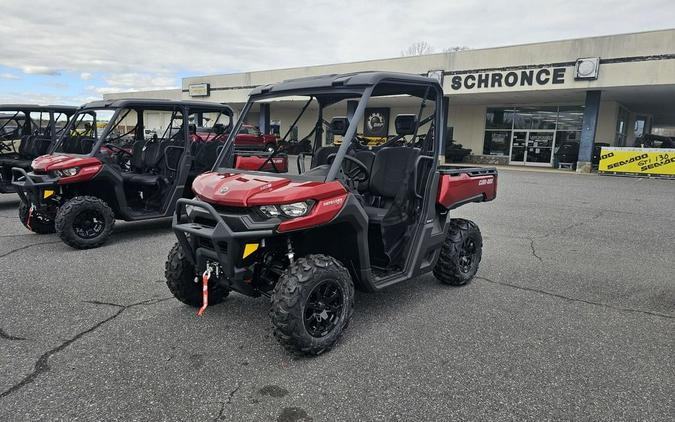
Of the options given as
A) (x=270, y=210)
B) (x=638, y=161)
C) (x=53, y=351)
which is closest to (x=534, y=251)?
(x=270, y=210)

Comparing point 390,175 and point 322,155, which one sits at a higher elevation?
point 322,155

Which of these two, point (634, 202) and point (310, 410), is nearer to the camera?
point (310, 410)

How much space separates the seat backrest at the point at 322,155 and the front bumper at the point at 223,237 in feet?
4.82

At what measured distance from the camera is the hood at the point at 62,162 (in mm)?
6105

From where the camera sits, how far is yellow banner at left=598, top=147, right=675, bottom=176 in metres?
17.2

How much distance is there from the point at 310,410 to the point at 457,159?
23928 millimetres

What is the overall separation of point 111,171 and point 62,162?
604mm

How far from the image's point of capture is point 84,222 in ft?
20.0

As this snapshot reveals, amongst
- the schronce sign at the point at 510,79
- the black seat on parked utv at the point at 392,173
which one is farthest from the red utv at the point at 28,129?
the schronce sign at the point at 510,79

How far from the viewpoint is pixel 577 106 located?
22.8 m

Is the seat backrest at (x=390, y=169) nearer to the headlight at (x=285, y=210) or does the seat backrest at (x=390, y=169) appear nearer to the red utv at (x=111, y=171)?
the headlight at (x=285, y=210)

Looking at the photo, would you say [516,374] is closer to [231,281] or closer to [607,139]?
[231,281]

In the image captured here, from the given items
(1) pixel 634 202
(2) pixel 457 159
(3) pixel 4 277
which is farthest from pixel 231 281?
(2) pixel 457 159

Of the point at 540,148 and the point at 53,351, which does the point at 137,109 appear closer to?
A: the point at 53,351
